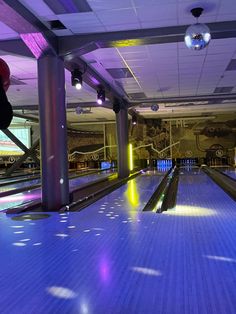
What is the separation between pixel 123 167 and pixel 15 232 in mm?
9887

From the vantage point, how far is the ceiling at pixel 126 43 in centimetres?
558

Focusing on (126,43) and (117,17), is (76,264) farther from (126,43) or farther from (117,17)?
(126,43)

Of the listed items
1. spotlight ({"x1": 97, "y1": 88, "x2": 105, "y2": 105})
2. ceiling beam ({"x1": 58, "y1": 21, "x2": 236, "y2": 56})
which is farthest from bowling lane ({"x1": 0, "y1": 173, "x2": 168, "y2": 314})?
spotlight ({"x1": 97, "y1": 88, "x2": 105, "y2": 105})

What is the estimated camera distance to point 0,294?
9.50 feet

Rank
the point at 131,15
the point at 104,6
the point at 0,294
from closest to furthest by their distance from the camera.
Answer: the point at 0,294 < the point at 104,6 < the point at 131,15

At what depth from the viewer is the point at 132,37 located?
6.64m

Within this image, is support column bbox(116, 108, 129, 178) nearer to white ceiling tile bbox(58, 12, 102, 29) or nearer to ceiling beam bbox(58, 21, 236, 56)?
ceiling beam bbox(58, 21, 236, 56)

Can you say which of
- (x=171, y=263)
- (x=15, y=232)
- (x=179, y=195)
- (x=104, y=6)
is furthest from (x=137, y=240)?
(x=179, y=195)

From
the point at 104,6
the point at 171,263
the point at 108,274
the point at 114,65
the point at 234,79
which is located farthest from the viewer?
the point at 234,79

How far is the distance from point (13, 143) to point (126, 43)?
1778 cm

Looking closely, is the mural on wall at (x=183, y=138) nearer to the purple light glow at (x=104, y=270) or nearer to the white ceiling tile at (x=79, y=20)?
the white ceiling tile at (x=79, y=20)

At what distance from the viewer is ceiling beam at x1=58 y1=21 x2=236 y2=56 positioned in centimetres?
632

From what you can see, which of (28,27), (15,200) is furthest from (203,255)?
(15,200)

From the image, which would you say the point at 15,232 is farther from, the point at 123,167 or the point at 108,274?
the point at 123,167
